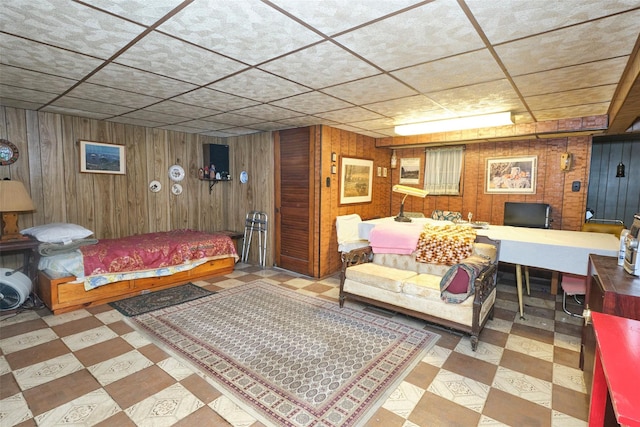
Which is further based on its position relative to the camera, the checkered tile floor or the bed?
the bed

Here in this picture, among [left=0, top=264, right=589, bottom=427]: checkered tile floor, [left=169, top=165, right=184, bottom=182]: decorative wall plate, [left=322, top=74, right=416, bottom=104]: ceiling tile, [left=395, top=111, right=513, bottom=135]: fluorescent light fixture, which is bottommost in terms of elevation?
[left=0, top=264, right=589, bottom=427]: checkered tile floor

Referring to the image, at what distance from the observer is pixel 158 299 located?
386 centimetres

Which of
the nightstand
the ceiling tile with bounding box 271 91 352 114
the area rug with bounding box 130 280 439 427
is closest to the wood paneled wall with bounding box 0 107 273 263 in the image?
the nightstand

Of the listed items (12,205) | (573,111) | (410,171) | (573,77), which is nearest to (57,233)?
(12,205)

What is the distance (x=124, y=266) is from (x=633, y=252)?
478 cm

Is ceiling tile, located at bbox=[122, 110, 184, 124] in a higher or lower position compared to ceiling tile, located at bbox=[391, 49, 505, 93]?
higher

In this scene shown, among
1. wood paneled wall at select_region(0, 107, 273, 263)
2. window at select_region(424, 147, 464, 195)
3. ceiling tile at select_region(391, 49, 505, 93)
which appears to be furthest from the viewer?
window at select_region(424, 147, 464, 195)

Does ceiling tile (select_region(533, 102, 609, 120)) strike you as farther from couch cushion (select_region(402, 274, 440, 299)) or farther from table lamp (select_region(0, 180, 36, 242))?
table lamp (select_region(0, 180, 36, 242))

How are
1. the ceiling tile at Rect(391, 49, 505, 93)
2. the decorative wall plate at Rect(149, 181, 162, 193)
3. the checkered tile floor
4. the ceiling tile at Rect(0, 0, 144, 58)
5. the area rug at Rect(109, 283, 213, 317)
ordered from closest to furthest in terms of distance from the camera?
the ceiling tile at Rect(0, 0, 144, 58) < the checkered tile floor < the ceiling tile at Rect(391, 49, 505, 93) < the area rug at Rect(109, 283, 213, 317) < the decorative wall plate at Rect(149, 181, 162, 193)

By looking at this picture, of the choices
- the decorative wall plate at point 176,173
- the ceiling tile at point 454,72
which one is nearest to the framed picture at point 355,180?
the ceiling tile at point 454,72

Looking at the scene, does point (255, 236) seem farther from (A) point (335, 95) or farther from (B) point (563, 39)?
(B) point (563, 39)

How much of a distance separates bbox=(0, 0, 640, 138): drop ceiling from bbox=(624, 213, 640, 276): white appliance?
104 centimetres

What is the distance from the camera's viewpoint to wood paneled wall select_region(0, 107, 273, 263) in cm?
399

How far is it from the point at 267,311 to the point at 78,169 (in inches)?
133
